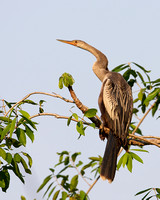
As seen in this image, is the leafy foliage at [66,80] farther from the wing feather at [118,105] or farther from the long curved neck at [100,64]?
the long curved neck at [100,64]

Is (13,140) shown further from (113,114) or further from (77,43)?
(77,43)

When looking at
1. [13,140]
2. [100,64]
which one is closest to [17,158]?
[13,140]

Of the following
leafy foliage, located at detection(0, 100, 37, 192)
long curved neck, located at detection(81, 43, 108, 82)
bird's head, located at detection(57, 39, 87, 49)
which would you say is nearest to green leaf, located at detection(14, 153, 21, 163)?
leafy foliage, located at detection(0, 100, 37, 192)

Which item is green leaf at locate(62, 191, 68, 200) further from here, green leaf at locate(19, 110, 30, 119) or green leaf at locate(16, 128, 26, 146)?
green leaf at locate(19, 110, 30, 119)

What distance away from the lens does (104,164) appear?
3955 mm

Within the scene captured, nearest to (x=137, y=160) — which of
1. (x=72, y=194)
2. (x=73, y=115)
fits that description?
(x=73, y=115)

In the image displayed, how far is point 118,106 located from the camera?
173 inches

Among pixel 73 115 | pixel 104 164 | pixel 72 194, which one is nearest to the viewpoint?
pixel 73 115

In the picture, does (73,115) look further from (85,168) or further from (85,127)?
(85,168)

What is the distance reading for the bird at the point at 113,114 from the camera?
12.9 ft

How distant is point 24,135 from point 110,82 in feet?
6.20

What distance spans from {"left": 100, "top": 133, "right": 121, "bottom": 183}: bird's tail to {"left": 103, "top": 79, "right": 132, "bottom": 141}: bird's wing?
4.5 inches

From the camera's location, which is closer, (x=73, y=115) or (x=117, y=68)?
(x=73, y=115)

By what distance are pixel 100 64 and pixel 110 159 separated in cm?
199
